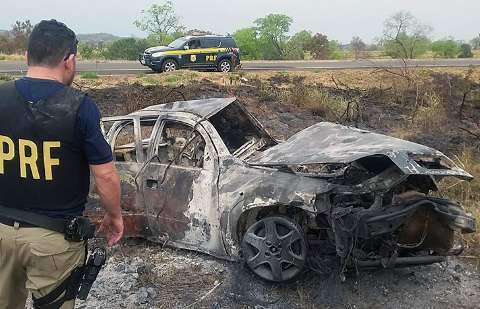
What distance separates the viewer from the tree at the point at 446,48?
1932 inches

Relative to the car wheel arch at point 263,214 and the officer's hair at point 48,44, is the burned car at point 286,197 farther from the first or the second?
the officer's hair at point 48,44

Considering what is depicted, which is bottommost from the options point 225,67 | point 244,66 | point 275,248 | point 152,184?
point 275,248

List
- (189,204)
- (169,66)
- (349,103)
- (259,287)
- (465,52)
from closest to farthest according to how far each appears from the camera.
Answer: (259,287) < (189,204) < (349,103) < (169,66) < (465,52)

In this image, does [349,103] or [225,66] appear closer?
[349,103]

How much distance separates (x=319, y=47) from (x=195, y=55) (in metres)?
26.0

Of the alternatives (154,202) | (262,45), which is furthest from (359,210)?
(262,45)

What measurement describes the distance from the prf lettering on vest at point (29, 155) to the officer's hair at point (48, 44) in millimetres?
385

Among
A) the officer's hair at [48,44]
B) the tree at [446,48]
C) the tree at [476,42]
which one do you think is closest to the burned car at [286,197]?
the officer's hair at [48,44]

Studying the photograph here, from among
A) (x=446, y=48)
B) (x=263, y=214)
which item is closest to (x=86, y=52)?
(x=446, y=48)

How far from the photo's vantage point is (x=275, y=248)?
174 inches

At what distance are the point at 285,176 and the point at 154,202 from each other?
1.43 meters

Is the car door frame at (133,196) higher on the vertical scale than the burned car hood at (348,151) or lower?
lower

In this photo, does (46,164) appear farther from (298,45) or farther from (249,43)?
(249,43)

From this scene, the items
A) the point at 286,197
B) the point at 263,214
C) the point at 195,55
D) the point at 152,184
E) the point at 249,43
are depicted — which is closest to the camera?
the point at 286,197
